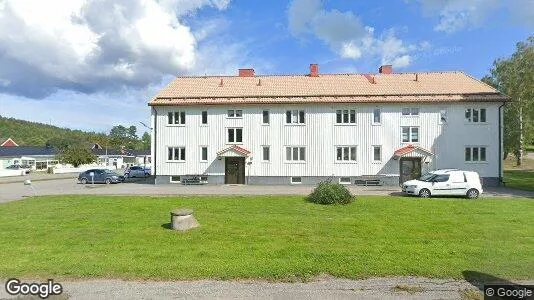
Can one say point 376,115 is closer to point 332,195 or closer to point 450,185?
point 450,185

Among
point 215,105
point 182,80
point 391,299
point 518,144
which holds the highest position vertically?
point 182,80

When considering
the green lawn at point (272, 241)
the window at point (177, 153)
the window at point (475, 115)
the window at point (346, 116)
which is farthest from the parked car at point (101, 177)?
the window at point (475, 115)

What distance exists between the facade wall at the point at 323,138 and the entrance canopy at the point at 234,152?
71cm

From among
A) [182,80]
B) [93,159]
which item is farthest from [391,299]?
[93,159]

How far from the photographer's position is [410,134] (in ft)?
93.1

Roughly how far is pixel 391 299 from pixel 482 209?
448 inches

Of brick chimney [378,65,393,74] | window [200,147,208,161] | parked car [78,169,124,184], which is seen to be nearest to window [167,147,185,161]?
window [200,147,208,161]

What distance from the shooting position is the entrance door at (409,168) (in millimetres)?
28047

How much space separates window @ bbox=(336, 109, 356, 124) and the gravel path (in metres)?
22.6

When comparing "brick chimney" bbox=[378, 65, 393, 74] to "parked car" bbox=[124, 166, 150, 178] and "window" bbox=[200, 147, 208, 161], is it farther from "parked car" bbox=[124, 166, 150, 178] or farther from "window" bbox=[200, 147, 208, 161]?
"parked car" bbox=[124, 166, 150, 178]

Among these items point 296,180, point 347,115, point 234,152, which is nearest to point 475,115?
point 347,115

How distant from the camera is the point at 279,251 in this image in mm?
9086

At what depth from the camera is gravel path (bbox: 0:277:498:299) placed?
6.52 metres

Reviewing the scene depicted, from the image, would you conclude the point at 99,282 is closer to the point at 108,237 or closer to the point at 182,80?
the point at 108,237
